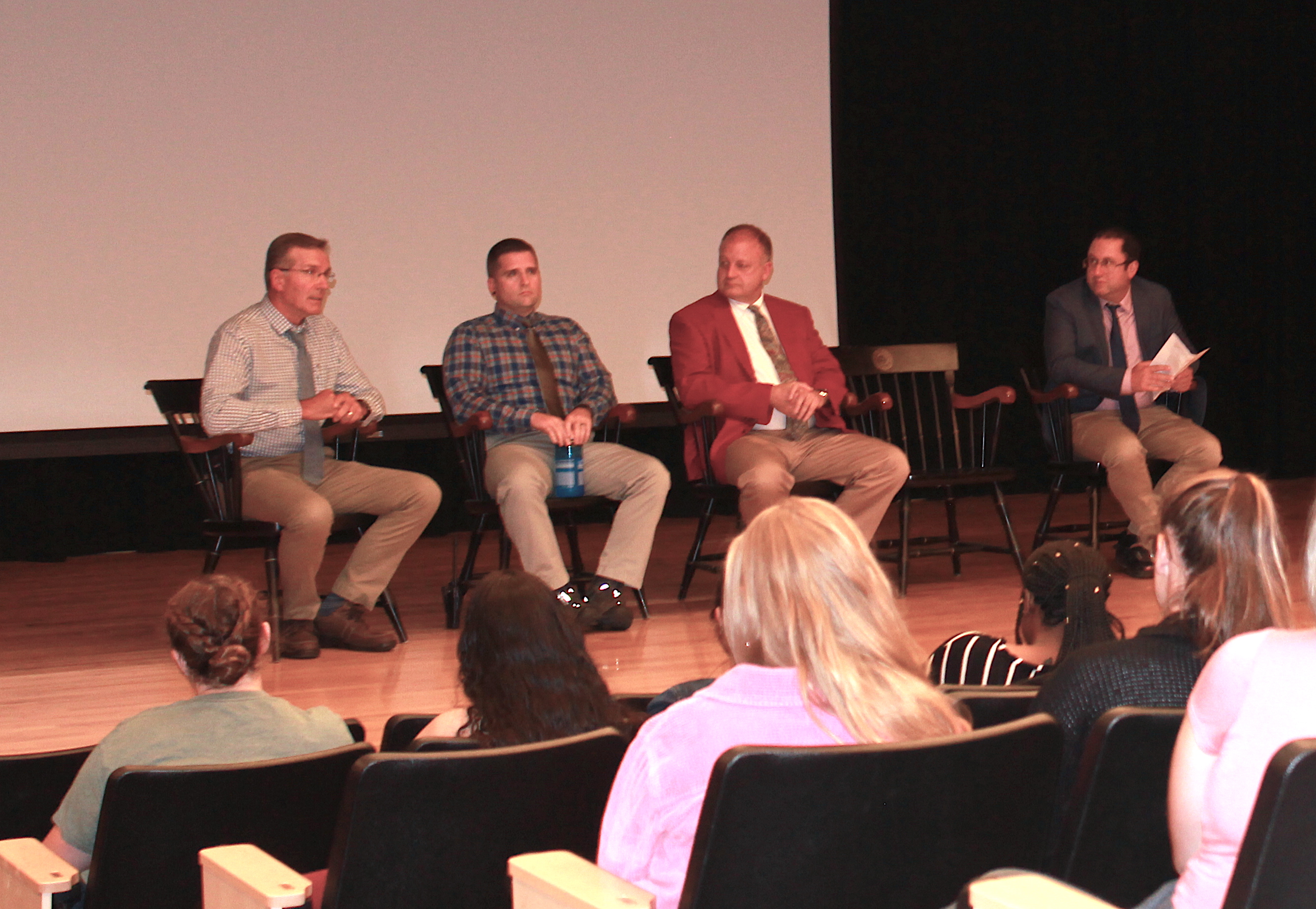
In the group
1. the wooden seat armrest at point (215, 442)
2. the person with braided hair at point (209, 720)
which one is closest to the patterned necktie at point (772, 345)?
the wooden seat armrest at point (215, 442)

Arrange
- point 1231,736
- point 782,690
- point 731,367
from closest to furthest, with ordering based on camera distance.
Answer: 1. point 1231,736
2. point 782,690
3. point 731,367

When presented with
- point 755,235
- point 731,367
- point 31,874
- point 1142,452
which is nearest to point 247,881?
point 31,874

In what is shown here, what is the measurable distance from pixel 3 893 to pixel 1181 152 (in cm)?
701

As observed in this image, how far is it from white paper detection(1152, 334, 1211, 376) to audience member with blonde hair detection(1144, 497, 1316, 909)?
12.2 feet

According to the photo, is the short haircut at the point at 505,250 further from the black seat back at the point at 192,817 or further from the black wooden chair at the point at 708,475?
the black seat back at the point at 192,817

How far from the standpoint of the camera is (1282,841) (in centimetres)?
98

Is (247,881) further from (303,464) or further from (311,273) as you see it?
(311,273)

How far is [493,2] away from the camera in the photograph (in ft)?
18.5

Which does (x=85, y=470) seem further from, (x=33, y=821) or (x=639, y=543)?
(x=33, y=821)

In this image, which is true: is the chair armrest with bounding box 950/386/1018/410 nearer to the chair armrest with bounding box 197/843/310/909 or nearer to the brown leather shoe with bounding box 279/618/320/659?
the brown leather shoe with bounding box 279/618/320/659

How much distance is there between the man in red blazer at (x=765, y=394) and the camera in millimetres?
4348

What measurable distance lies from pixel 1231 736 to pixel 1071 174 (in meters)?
6.47

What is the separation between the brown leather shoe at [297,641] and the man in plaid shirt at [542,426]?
0.62 meters

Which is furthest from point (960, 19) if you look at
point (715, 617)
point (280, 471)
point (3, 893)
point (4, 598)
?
point (3, 893)
